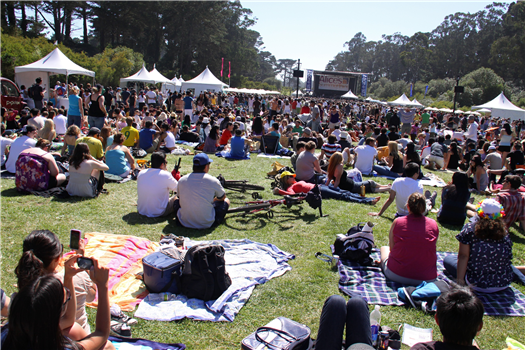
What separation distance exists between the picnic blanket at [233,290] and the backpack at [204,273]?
7cm

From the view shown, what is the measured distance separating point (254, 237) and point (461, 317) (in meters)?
3.76

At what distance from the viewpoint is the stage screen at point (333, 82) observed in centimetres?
6700

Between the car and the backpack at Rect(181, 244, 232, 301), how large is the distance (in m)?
15.5

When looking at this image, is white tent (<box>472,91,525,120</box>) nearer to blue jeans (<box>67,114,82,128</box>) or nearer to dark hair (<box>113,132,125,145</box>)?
blue jeans (<box>67,114,82,128</box>)

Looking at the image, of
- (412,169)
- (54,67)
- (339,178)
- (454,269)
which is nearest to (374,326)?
(454,269)

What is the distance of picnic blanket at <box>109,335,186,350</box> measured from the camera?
9.89 feet

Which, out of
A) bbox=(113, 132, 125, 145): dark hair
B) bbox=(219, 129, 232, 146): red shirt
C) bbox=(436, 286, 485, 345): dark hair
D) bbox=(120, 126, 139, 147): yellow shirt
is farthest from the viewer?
bbox=(219, 129, 232, 146): red shirt

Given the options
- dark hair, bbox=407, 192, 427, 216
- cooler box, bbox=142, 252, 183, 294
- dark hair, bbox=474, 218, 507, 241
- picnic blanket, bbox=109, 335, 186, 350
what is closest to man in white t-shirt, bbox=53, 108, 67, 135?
cooler box, bbox=142, 252, 183, 294

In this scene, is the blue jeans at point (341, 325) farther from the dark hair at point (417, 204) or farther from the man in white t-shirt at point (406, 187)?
the man in white t-shirt at point (406, 187)

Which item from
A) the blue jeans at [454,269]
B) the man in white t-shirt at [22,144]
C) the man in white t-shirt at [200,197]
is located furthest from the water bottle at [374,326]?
the man in white t-shirt at [22,144]

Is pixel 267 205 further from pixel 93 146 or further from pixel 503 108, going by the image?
pixel 503 108

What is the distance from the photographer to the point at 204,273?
3.84 m

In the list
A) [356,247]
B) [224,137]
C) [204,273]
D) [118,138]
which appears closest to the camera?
[204,273]

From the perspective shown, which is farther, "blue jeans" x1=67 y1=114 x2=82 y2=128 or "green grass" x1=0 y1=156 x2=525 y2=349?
"blue jeans" x1=67 y1=114 x2=82 y2=128
